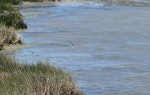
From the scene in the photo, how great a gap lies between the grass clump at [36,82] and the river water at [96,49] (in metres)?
1.56

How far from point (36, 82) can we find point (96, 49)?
1065cm

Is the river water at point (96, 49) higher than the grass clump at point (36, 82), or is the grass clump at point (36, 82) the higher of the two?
the grass clump at point (36, 82)

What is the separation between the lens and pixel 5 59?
13.4 metres

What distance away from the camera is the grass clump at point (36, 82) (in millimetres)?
9906

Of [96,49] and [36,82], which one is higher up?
[36,82]

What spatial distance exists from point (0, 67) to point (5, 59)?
90cm

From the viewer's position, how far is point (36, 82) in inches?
414

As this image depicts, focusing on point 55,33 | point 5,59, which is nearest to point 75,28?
point 55,33

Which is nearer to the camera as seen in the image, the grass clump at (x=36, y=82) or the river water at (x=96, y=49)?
the grass clump at (x=36, y=82)

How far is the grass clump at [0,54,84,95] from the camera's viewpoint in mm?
9906

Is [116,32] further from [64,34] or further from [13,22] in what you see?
[13,22]

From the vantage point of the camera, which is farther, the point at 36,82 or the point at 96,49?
the point at 96,49

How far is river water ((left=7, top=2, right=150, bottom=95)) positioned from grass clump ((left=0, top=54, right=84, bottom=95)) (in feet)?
5.12

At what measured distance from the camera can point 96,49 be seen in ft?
69.1
